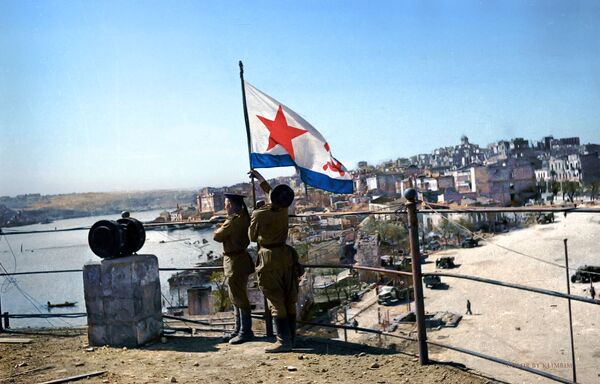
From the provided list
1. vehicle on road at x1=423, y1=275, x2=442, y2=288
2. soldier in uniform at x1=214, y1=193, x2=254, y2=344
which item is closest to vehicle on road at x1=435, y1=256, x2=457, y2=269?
vehicle on road at x1=423, y1=275, x2=442, y2=288

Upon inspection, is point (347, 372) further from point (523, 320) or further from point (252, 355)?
point (523, 320)

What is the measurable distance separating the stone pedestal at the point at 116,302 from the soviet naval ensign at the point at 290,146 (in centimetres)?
177

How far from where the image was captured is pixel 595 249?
4297 cm

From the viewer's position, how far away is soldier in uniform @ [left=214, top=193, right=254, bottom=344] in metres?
5.34

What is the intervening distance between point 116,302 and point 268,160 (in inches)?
86.2

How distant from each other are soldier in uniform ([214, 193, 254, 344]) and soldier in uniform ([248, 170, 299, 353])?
38cm

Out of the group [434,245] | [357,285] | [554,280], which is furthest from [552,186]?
[357,285]

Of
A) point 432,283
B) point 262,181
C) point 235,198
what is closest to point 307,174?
point 262,181

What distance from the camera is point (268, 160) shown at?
18.1 feet

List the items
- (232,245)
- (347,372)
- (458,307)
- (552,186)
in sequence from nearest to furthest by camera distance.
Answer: (347,372)
(232,245)
(458,307)
(552,186)

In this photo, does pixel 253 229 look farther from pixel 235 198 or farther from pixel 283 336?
pixel 283 336

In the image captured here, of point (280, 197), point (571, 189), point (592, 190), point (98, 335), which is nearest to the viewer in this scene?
point (280, 197)

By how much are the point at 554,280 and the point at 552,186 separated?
53.8 m

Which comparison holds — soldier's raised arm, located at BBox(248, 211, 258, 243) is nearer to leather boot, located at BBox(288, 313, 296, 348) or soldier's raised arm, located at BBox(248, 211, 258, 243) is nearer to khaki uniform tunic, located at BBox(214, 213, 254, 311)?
khaki uniform tunic, located at BBox(214, 213, 254, 311)
